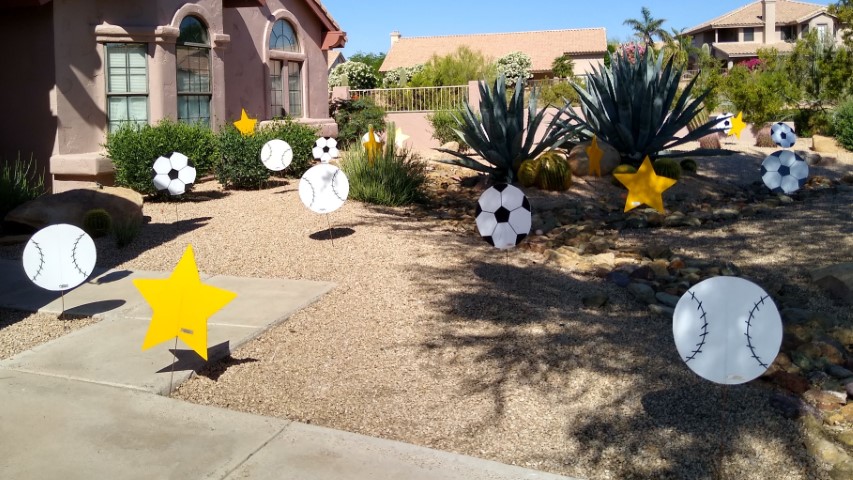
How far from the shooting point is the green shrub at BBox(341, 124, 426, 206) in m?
12.1

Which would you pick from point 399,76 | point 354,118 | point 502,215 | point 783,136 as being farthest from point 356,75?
point 502,215

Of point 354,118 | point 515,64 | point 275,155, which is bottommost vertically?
point 275,155

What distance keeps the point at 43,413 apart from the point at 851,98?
72.1 ft

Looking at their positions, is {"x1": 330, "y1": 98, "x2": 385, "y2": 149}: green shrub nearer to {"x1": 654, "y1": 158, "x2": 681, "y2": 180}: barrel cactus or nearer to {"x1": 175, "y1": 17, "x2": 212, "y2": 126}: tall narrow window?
{"x1": 175, "y1": 17, "x2": 212, "y2": 126}: tall narrow window

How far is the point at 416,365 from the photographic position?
5562 mm

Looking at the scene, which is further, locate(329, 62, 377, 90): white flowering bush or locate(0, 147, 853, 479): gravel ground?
locate(329, 62, 377, 90): white flowering bush

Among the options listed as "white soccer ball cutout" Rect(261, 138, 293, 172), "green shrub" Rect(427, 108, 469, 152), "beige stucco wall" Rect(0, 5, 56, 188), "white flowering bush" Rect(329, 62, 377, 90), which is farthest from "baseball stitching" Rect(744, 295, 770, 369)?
"white flowering bush" Rect(329, 62, 377, 90)

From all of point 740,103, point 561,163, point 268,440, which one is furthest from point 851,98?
point 268,440

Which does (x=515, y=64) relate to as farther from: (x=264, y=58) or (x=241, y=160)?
(x=241, y=160)

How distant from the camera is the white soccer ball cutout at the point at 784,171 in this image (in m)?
12.4

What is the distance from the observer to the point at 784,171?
12.4 meters

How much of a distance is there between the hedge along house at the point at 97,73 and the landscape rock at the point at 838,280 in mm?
9929

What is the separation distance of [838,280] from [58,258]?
631 cm

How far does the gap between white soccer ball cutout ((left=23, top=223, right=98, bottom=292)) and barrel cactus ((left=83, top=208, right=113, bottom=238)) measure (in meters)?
3.04
